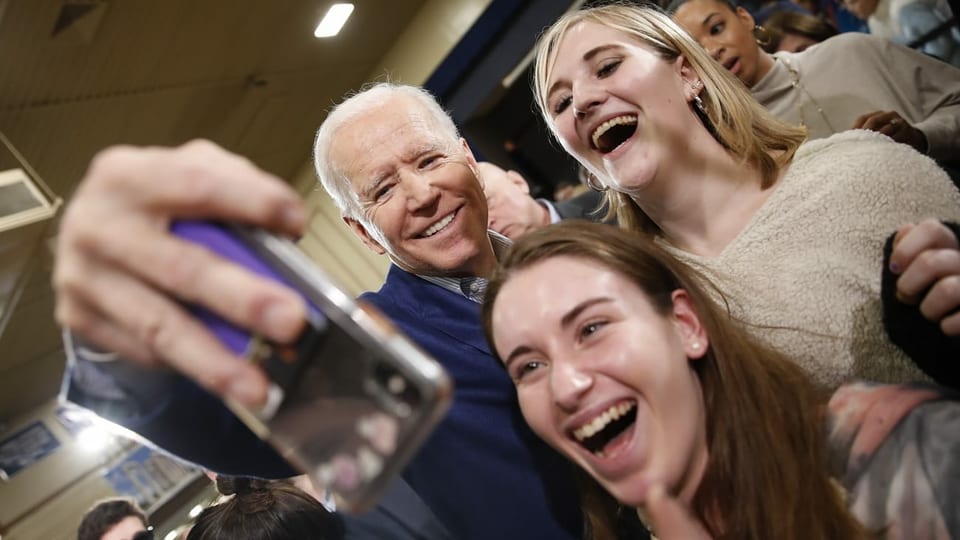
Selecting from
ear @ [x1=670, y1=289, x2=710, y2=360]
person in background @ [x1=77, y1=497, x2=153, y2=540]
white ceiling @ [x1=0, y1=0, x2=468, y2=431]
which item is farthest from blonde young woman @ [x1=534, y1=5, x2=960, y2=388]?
white ceiling @ [x1=0, y1=0, x2=468, y2=431]

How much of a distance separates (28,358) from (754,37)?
7.20 feet

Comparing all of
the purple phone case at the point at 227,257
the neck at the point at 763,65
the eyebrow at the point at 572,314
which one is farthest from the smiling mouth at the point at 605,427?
the neck at the point at 763,65

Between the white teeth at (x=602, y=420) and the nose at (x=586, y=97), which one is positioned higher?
the nose at (x=586, y=97)

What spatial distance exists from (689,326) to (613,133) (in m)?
0.44

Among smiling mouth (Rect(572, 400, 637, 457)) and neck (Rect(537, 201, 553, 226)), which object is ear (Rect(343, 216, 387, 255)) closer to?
smiling mouth (Rect(572, 400, 637, 457))

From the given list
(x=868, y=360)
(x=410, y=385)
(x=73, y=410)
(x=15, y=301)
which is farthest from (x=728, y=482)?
(x=15, y=301)

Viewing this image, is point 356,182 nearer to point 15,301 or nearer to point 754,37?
point 15,301

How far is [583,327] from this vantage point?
2.46 feet

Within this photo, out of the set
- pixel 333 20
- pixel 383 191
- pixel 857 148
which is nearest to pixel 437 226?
pixel 383 191

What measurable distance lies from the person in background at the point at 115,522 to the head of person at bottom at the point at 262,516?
8 cm

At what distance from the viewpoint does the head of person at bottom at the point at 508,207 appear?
1.89m

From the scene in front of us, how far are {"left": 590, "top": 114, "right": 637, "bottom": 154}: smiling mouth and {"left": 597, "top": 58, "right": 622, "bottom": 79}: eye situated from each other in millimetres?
85

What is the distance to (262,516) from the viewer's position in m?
1.06

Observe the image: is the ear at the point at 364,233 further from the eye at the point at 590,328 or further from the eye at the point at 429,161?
the eye at the point at 590,328
